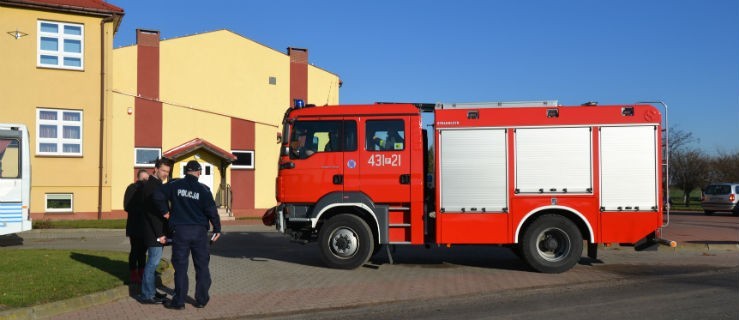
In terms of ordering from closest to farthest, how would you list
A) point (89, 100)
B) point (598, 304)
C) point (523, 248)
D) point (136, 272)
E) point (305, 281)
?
point (598, 304)
point (136, 272)
point (305, 281)
point (523, 248)
point (89, 100)

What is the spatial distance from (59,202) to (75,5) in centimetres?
704

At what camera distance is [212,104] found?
101ft

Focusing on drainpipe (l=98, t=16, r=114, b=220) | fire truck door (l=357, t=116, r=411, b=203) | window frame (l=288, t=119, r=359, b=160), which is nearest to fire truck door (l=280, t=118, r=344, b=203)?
window frame (l=288, t=119, r=359, b=160)

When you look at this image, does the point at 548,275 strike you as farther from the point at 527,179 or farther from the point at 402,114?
the point at 402,114

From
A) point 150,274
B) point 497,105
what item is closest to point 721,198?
point 497,105

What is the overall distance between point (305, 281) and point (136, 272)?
2.45 metres

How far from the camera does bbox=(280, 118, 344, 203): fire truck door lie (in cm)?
1066

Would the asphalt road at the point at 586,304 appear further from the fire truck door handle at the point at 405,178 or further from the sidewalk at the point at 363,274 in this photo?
the fire truck door handle at the point at 405,178

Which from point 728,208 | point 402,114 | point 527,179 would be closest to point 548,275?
point 527,179

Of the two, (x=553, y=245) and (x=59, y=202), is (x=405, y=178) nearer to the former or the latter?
(x=553, y=245)

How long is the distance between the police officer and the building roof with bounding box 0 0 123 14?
17.6 m

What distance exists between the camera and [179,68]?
97.1 feet

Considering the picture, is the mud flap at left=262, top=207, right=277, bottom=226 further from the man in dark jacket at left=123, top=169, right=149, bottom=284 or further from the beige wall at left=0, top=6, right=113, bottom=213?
the beige wall at left=0, top=6, right=113, bottom=213

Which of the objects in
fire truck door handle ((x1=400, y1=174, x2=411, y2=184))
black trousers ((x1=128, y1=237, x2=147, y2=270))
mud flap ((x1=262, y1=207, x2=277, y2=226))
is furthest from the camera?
mud flap ((x1=262, y1=207, x2=277, y2=226))
